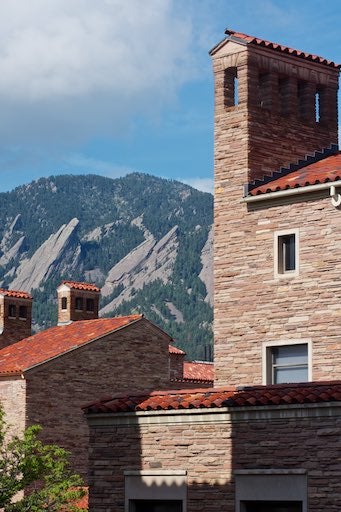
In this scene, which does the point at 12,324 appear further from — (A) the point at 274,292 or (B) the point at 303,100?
(A) the point at 274,292

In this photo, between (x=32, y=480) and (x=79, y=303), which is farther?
(x=79, y=303)

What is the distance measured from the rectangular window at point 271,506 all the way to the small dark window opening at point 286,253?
394 inches

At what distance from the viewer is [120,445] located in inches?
1073

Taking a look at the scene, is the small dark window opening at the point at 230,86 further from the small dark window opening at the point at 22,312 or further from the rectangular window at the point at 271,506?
the small dark window opening at the point at 22,312

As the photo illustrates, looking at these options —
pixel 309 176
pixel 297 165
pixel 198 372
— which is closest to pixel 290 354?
pixel 309 176

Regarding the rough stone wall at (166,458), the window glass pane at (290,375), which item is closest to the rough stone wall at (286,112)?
the window glass pane at (290,375)

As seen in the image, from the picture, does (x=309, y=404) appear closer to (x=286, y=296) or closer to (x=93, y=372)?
(x=286, y=296)

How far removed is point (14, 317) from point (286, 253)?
1340 inches

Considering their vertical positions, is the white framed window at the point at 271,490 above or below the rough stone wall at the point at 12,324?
below

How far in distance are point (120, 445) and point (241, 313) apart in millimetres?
8592

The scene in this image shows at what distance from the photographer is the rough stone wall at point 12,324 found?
65250 mm

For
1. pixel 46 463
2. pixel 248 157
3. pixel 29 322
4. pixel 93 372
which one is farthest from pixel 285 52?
pixel 29 322

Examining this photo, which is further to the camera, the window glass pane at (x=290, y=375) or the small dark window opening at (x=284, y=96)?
the small dark window opening at (x=284, y=96)

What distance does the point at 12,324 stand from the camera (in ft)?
216
